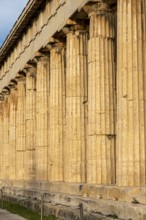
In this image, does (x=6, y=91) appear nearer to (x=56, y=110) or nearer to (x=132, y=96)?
(x=56, y=110)

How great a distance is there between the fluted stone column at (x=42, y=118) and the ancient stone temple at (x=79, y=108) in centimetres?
7

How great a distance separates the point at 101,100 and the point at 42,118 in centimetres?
1249

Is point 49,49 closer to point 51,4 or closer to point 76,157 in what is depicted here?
point 51,4

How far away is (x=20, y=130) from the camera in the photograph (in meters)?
47.2

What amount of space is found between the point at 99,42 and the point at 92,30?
31.3 inches

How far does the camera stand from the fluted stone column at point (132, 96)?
21.7 metres

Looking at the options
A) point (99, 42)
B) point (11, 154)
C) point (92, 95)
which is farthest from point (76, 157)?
point (11, 154)

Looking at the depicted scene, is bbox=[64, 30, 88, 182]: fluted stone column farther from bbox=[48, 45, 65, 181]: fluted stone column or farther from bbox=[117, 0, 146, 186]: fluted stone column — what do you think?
bbox=[117, 0, 146, 186]: fluted stone column

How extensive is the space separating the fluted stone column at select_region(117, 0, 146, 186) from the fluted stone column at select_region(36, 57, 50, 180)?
15.4 metres

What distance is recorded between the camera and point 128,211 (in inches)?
766

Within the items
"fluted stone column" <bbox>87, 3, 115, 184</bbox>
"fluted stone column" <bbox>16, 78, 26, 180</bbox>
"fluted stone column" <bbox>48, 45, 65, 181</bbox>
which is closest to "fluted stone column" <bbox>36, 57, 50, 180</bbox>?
"fluted stone column" <bbox>48, 45, 65, 181</bbox>

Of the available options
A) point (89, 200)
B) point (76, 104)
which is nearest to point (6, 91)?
point (76, 104)

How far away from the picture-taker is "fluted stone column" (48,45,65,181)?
33938 mm

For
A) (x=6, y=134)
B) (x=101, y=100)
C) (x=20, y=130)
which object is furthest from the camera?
(x=6, y=134)
